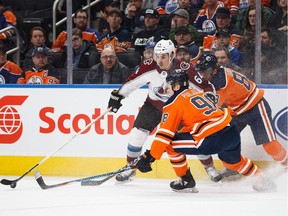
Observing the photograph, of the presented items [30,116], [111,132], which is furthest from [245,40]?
[30,116]

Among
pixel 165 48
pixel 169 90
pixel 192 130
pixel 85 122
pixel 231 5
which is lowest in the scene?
pixel 85 122

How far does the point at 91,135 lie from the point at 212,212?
89.6 inches

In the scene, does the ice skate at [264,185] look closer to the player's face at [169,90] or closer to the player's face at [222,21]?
the player's face at [169,90]

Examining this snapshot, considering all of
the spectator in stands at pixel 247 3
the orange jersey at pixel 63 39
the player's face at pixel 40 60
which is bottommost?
the player's face at pixel 40 60

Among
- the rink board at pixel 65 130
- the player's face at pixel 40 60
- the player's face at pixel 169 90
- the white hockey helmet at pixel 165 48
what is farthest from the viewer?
the player's face at pixel 40 60

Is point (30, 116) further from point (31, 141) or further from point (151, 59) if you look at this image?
point (151, 59)

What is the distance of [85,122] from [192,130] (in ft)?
4.94

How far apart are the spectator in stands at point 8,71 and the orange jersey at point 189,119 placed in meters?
2.04

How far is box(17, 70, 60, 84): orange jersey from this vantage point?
8375 mm

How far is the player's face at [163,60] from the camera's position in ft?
24.7

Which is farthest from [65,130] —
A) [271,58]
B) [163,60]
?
[271,58]

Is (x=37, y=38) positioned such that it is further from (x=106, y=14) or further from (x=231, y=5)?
(x=231, y=5)

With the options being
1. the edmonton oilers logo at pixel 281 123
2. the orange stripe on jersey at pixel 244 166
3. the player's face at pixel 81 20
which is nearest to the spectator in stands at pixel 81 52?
the player's face at pixel 81 20

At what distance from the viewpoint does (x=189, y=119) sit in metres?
6.96
